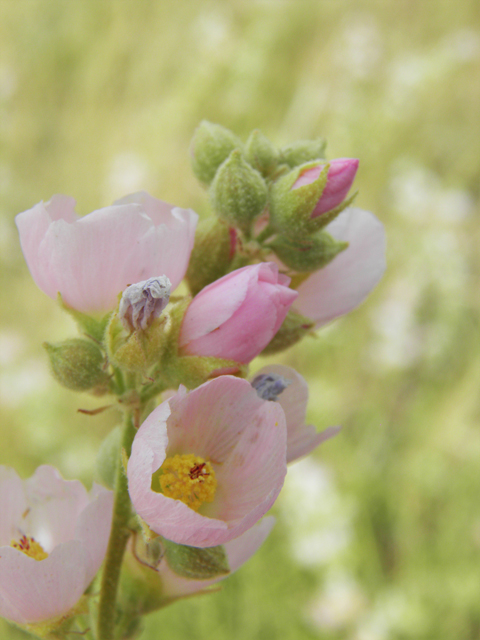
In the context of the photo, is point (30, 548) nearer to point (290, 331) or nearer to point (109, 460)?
point (109, 460)

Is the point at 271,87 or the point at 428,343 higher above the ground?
the point at 271,87

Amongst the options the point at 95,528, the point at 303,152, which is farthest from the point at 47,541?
the point at 303,152

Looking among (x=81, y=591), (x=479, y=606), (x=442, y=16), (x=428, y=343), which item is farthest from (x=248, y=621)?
(x=442, y=16)

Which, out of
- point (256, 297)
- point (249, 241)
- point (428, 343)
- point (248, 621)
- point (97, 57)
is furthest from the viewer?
point (97, 57)

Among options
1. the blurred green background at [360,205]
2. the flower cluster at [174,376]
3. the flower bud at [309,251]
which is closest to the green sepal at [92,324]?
the flower cluster at [174,376]

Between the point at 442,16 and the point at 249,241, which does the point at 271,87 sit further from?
the point at 249,241

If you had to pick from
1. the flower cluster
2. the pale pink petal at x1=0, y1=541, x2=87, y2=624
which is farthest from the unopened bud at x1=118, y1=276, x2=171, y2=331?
the pale pink petal at x1=0, y1=541, x2=87, y2=624

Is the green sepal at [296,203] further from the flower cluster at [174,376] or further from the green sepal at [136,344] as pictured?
the green sepal at [136,344]
